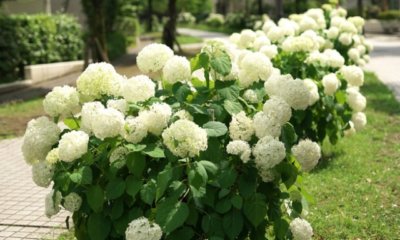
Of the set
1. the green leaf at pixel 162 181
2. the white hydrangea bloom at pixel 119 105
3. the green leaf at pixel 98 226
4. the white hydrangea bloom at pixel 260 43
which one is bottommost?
the green leaf at pixel 98 226

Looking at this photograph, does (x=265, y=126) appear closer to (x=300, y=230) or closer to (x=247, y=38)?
(x=300, y=230)

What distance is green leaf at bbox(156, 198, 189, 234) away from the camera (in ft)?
9.82

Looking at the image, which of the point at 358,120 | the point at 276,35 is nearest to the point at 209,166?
the point at 358,120

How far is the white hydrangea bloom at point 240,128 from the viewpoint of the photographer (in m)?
3.39

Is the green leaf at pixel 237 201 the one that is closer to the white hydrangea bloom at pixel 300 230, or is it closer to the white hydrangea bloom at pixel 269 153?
the white hydrangea bloom at pixel 269 153

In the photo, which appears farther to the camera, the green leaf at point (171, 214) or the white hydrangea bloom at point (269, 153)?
the white hydrangea bloom at point (269, 153)

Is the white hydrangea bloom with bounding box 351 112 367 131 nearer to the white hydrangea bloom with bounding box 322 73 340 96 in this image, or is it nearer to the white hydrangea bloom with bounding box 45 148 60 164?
the white hydrangea bloom with bounding box 322 73 340 96

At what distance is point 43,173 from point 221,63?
4.25 feet

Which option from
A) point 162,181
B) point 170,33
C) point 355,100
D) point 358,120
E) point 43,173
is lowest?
point 170,33

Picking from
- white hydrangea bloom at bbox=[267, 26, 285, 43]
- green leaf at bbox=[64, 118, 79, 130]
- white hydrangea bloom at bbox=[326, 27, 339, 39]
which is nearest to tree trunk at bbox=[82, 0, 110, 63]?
white hydrangea bloom at bbox=[326, 27, 339, 39]

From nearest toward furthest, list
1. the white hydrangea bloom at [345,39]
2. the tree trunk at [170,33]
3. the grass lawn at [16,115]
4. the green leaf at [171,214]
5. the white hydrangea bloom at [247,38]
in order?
1. the green leaf at [171,214]
2. the white hydrangea bloom at [247,38]
3. the white hydrangea bloom at [345,39]
4. the grass lawn at [16,115]
5. the tree trunk at [170,33]

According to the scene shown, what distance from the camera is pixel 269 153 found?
321 cm

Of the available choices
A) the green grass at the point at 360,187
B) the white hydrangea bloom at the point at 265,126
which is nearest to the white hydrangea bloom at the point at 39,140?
the white hydrangea bloom at the point at 265,126

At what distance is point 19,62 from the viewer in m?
16.3
